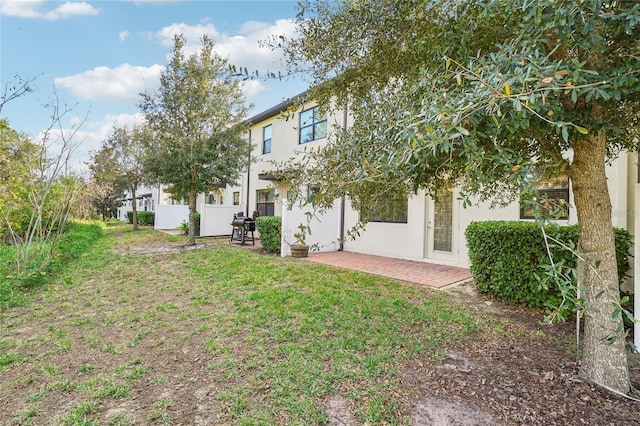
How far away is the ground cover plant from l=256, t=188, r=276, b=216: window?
347 inches

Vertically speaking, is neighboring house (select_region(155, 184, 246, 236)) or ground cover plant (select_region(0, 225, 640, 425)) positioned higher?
neighboring house (select_region(155, 184, 246, 236))

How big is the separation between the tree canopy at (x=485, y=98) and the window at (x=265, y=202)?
1080 centimetres

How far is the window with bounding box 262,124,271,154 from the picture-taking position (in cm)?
1474

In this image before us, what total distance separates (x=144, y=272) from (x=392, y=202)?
632 centimetres

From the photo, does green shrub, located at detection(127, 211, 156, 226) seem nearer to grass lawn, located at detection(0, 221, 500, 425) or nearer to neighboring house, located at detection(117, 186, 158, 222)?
neighboring house, located at detection(117, 186, 158, 222)

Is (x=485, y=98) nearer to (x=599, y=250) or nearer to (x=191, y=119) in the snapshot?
(x=599, y=250)

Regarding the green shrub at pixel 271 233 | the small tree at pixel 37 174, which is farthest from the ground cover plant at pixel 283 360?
the green shrub at pixel 271 233

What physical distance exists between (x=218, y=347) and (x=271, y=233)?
6.65 meters

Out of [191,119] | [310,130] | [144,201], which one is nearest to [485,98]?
[191,119]

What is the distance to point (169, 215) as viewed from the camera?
20031 millimetres

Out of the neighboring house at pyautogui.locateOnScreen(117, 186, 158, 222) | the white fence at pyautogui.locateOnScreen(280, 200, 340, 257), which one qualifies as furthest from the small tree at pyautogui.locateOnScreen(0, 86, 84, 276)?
the neighboring house at pyautogui.locateOnScreen(117, 186, 158, 222)

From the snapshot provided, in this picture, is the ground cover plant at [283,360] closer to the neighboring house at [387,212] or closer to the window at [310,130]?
the neighboring house at [387,212]

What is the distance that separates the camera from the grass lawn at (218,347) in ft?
7.77

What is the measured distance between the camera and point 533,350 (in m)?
3.34
